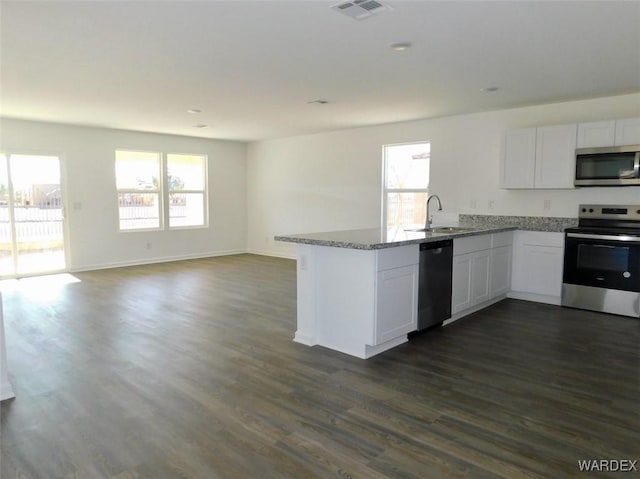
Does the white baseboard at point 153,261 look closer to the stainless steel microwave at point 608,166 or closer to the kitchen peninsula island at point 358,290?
the kitchen peninsula island at point 358,290

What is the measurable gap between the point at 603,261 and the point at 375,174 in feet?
11.7

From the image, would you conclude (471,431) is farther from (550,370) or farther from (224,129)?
(224,129)

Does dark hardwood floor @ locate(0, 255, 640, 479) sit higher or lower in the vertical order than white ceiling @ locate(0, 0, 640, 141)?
lower

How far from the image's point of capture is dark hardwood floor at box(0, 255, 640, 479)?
7.04 ft

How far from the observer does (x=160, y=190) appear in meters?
8.44

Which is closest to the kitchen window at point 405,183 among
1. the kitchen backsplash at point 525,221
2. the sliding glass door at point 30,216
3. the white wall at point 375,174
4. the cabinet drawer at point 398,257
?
the white wall at point 375,174

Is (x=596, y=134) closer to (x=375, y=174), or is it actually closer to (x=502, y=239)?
(x=502, y=239)

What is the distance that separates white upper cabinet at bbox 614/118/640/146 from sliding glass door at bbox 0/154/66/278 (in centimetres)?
782

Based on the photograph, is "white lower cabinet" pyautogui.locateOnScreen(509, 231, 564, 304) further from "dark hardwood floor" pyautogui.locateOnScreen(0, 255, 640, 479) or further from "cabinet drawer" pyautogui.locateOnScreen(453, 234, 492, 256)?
"cabinet drawer" pyautogui.locateOnScreen(453, 234, 492, 256)

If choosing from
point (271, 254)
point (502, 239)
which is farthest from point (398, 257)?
point (271, 254)

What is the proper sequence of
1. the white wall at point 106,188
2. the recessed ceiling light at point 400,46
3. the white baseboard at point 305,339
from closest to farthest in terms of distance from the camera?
1. the recessed ceiling light at point 400,46
2. the white baseboard at point 305,339
3. the white wall at point 106,188

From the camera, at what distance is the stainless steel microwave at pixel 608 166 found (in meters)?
4.61

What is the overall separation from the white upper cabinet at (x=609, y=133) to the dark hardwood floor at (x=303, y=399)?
73.5 inches

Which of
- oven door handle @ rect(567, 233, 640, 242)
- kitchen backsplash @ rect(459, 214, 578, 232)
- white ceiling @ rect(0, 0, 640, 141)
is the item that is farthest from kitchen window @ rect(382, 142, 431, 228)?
oven door handle @ rect(567, 233, 640, 242)
